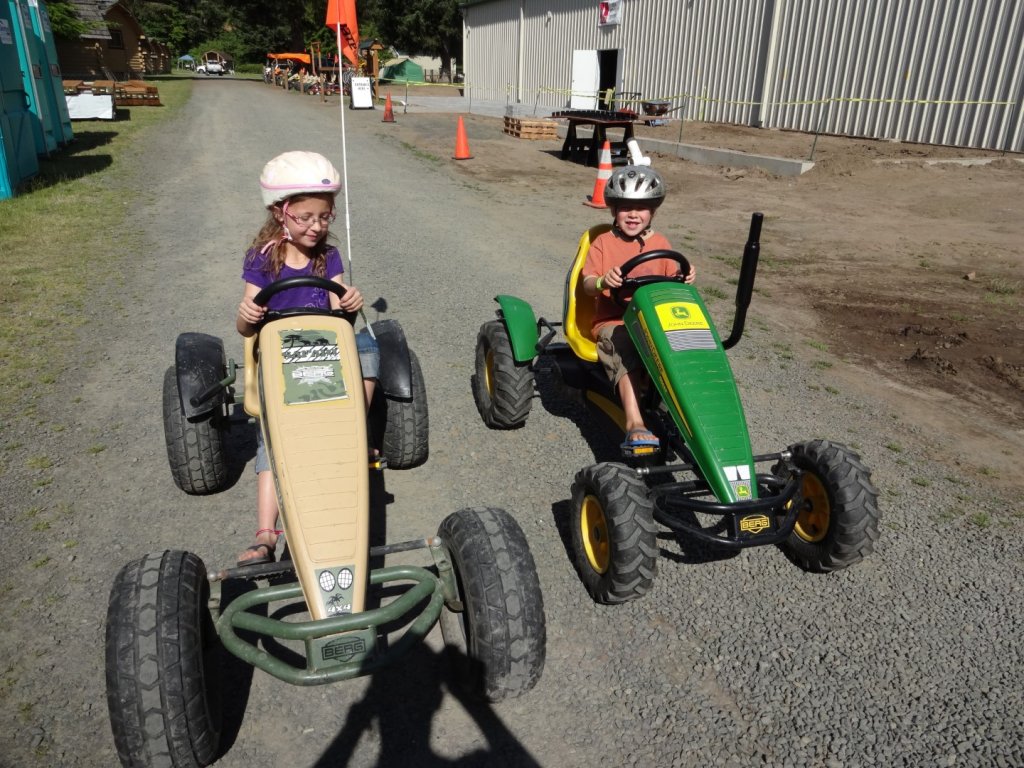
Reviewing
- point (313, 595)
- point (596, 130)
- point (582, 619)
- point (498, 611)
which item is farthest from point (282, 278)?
point (596, 130)

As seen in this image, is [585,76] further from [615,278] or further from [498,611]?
[498,611]

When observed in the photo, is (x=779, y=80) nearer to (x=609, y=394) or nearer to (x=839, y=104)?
(x=839, y=104)

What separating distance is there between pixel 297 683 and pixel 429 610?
467 millimetres

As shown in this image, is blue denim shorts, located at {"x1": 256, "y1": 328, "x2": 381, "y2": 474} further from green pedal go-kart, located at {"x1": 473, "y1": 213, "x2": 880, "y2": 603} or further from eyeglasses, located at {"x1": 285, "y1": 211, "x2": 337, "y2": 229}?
green pedal go-kart, located at {"x1": 473, "y1": 213, "x2": 880, "y2": 603}

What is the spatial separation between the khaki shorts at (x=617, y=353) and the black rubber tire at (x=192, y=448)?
2.07 metres

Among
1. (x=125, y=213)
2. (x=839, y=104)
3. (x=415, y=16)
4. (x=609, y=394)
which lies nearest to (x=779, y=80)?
(x=839, y=104)

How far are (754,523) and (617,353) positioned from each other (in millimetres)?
1205

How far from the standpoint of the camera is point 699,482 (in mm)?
3195

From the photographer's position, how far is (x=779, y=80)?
18.0 metres

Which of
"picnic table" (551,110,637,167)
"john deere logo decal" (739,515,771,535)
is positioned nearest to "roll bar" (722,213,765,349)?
"john deere logo decal" (739,515,771,535)

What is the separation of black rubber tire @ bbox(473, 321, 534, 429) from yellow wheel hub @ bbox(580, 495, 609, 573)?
4.33 ft

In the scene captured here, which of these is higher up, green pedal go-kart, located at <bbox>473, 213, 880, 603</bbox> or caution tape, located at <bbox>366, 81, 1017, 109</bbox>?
caution tape, located at <bbox>366, 81, 1017, 109</bbox>

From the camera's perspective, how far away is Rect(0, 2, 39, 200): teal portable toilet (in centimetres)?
1058

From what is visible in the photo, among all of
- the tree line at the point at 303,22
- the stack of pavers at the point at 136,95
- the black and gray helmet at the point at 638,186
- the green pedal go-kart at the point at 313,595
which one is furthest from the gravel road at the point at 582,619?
the tree line at the point at 303,22
